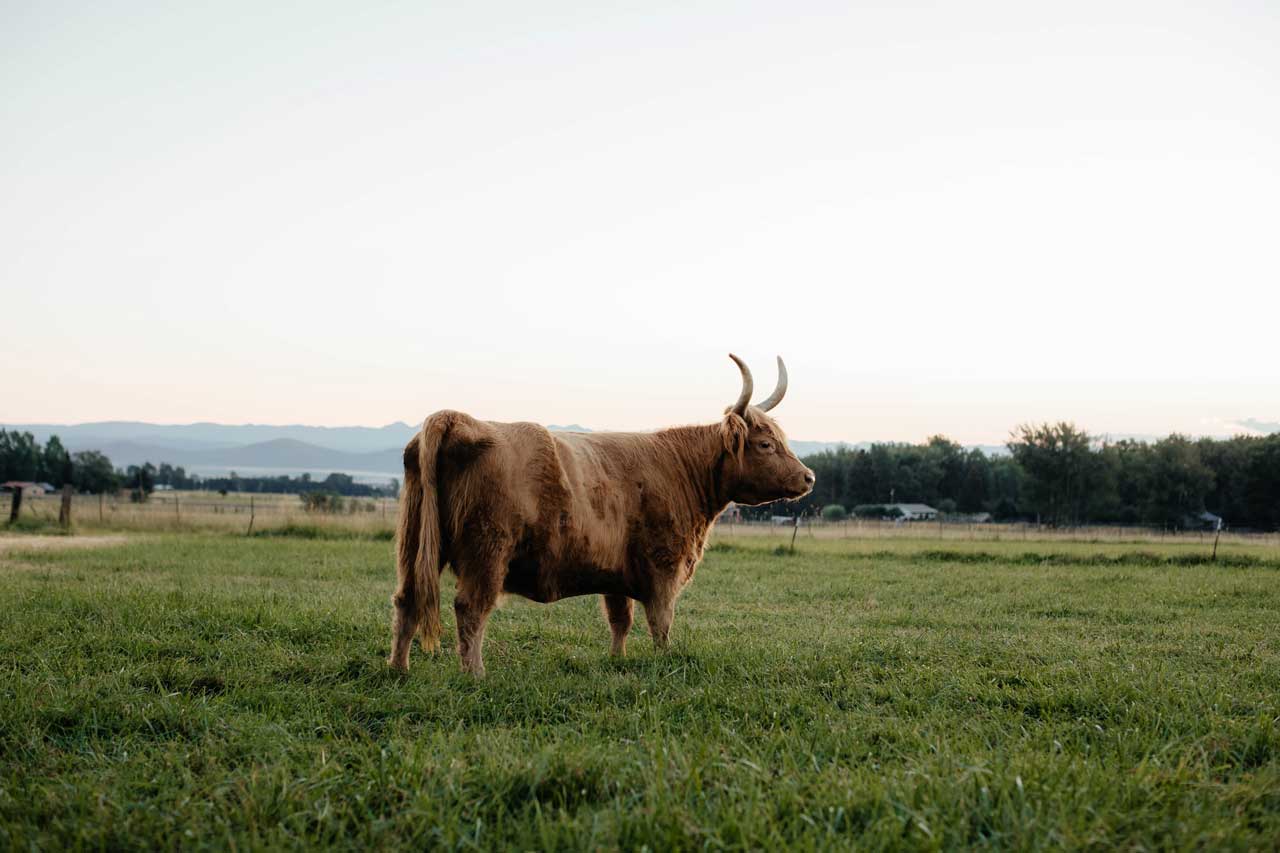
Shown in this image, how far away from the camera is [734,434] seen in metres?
7.77

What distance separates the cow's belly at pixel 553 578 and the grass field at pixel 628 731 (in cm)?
54

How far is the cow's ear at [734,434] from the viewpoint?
305 inches

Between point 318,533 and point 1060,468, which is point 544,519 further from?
point 1060,468

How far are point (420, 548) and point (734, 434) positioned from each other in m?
3.13

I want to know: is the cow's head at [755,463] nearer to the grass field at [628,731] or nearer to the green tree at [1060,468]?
the grass field at [628,731]

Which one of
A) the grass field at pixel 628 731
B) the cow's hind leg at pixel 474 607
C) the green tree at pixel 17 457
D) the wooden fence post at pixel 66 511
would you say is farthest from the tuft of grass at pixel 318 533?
the green tree at pixel 17 457

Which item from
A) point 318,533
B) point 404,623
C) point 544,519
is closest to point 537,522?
point 544,519

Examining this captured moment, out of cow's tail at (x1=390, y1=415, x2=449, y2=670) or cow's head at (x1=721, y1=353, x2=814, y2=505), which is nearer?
cow's tail at (x1=390, y1=415, x2=449, y2=670)

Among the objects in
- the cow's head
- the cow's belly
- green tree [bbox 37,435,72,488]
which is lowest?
green tree [bbox 37,435,72,488]

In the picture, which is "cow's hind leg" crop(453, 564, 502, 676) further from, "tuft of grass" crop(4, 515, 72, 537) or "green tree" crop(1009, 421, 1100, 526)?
"green tree" crop(1009, 421, 1100, 526)

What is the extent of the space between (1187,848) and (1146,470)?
7697cm

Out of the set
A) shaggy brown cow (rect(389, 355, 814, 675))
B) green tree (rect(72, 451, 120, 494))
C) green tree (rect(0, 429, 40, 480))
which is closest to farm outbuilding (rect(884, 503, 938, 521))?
shaggy brown cow (rect(389, 355, 814, 675))

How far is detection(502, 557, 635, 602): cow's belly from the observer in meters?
6.20

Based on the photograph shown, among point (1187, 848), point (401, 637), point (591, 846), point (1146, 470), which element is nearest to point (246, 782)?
point (591, 846)
